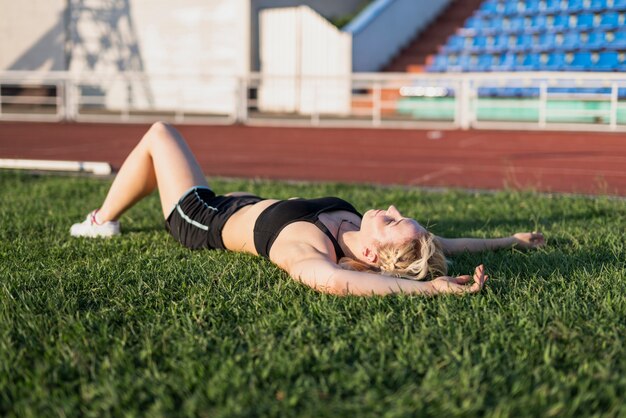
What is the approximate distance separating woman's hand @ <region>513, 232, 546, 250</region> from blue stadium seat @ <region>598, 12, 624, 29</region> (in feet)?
57.6

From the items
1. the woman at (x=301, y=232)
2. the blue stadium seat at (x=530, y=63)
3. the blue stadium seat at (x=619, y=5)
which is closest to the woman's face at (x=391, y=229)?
the woman at (x=301, y=232)

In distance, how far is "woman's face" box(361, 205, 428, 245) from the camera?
3984 mm

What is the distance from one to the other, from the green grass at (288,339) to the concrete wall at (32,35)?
23566 mm

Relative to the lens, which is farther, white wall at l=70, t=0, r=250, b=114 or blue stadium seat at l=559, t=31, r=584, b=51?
white wall at l=70, t=0, r=250, b=114

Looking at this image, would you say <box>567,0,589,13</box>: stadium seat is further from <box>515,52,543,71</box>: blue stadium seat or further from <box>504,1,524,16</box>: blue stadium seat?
<box>515,52,543,71</box>: blue stadium seat

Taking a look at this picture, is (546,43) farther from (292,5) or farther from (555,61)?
(292,5)

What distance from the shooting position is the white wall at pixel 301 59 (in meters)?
23.2

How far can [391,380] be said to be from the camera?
281 centimetres

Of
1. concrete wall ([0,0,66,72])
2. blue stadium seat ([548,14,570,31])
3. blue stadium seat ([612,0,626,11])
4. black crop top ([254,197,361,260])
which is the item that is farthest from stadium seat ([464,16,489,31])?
black crop top ([254,197,361,260])

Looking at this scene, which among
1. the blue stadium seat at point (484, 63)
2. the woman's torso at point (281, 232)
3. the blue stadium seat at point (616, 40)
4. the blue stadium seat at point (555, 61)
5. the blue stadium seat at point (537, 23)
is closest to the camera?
the woman's torso at point (281, 232)

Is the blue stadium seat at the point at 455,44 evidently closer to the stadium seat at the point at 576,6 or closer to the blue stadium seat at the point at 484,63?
the blue stadium seat at the point at 484,63

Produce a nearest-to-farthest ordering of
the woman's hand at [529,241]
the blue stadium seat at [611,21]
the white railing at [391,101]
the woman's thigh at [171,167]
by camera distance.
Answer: the woman's hand at [529,241] < the woman's thigh at [171,167] < the white railing at [391,101] < the blue stadium seat at [611,21]

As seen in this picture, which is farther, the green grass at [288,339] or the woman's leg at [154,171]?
the woman's leg at [154,171]

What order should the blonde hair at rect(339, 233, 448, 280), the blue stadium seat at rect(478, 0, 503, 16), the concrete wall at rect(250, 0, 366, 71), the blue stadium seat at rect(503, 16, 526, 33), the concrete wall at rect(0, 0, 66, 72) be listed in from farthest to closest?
the concrete wall at rect(0, 0, 66, 72) → the concrete wall at rect(250, 0, 366, 71) → the blue stadium seat at rect(478, 0, 503, 16) → the blue stadium seat at rect(503, 16, 526, 33) → the blonde hair at rect(339, 233, 448, 280)
